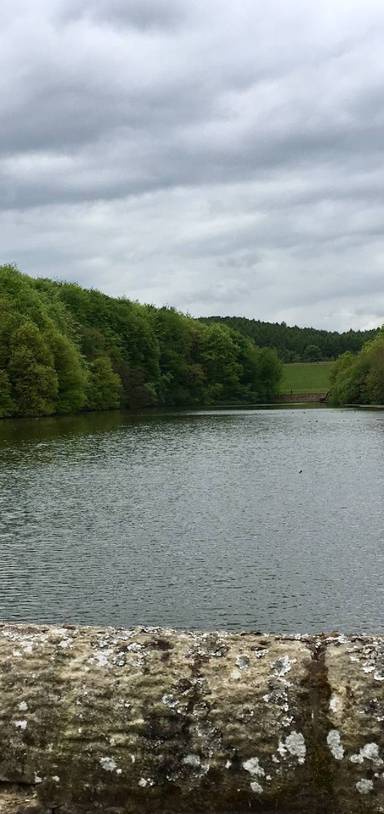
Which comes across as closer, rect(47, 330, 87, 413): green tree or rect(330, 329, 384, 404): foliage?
rect(47, 330, 87, 413): green tree

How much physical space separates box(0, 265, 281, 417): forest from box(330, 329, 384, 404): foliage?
2120 cm

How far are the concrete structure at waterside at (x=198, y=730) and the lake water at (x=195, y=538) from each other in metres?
12.5

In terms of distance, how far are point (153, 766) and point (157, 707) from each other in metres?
0.30

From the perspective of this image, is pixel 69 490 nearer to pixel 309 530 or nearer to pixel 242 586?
pixel 309 530

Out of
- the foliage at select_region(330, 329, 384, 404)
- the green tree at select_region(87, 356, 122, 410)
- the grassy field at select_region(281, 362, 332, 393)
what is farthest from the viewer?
the grassy field at select_region(281, 362, 332, 393)

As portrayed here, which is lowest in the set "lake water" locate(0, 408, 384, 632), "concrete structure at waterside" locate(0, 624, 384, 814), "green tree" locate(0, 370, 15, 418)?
"lake water" locate(0, 408, 384, 632)

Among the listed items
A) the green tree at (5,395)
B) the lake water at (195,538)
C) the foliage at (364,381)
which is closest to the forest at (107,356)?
the green tree at (5,395)

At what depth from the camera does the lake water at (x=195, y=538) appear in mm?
17880

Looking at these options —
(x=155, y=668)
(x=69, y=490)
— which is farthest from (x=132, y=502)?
(x=155, y=668)

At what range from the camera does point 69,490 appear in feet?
117

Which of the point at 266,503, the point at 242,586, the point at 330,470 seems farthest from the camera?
the point at 330,470

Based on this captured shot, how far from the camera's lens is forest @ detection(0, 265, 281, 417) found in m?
87.1

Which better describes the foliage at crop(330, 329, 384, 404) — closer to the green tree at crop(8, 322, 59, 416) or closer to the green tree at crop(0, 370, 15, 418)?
the green tree at crop(8, 322, 59, 416)

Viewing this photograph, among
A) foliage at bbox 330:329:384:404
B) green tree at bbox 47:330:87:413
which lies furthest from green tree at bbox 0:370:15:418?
foliage at bbox 330:329:384:404
